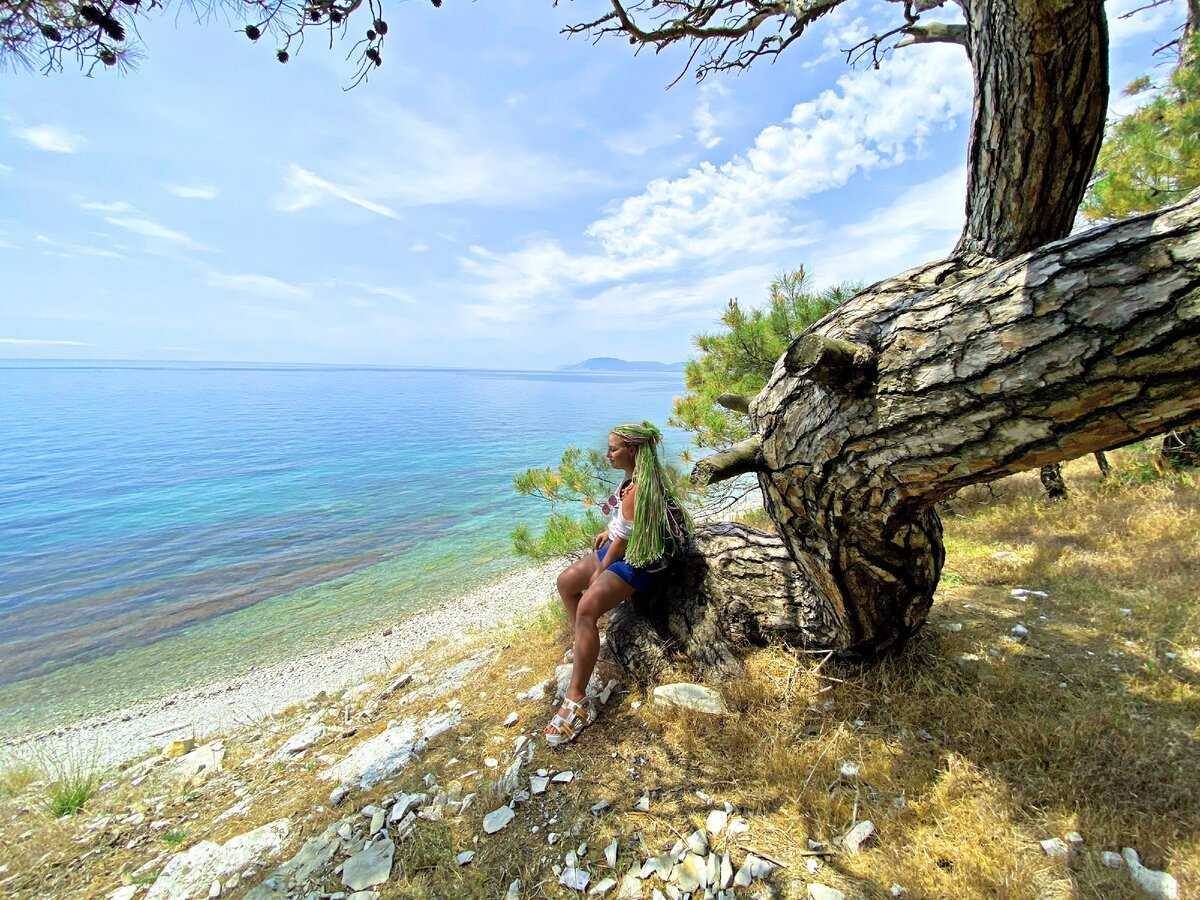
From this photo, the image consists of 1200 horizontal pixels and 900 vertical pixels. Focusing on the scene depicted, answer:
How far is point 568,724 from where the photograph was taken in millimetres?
2955

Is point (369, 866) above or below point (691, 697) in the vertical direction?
below

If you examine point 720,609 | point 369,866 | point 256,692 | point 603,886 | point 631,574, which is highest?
point 631,574

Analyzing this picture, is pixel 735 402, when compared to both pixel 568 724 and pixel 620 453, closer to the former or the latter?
pixel 620 453

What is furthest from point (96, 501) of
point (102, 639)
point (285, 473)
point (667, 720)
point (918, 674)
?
point (918, 674)

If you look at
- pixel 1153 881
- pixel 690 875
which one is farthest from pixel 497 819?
pixel 1153 881

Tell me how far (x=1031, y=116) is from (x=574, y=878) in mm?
3547

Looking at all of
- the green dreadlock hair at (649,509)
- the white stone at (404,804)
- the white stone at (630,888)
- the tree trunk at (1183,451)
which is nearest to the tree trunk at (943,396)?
the green dreadlock hair at (649,509)

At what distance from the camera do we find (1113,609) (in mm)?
3307

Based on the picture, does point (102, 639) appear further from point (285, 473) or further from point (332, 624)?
point (285, 473)

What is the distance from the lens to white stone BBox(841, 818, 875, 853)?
1.93 metres

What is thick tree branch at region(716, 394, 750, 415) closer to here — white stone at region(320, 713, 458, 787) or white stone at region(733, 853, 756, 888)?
white stone at region(733, 853, 756, 888)

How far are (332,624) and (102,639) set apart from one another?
4062mm

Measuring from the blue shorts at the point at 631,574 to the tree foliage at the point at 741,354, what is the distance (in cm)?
321

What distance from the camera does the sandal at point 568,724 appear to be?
9.53ft
